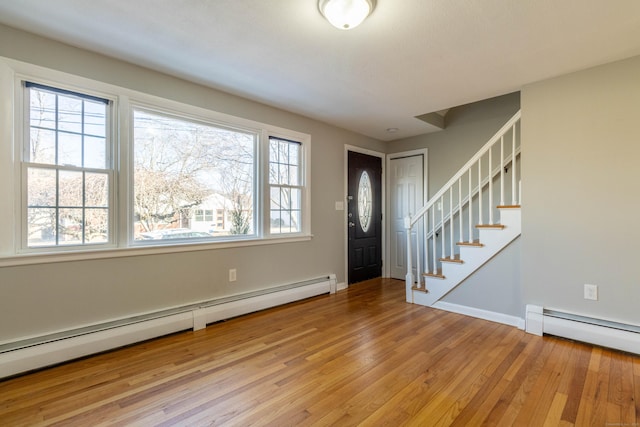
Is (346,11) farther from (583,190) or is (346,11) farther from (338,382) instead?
(583,190)

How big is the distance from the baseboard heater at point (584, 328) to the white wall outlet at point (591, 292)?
179 millimetres

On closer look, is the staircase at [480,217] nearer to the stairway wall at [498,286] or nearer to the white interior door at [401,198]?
the stairway wall at [498,286]

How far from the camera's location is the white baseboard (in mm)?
2955

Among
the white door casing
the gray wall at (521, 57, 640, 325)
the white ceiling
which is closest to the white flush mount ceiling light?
the white ceiling

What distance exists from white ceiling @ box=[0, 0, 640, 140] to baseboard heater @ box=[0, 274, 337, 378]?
2195 mm

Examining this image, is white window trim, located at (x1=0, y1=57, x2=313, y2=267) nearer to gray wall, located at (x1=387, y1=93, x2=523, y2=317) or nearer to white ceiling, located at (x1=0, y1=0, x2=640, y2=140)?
white ceiling, located at (x1=0, y1=0, x2=640, y2=140)

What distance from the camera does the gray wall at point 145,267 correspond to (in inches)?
83.4

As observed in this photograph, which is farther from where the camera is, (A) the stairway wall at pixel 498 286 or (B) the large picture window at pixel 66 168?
(A) the stairway wall at pixel 498 286

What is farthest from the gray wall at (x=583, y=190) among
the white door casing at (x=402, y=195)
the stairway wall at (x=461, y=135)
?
the white door casing at (x=402, y=195)

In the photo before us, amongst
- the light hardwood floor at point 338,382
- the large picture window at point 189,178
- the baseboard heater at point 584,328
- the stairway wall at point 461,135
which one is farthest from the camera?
the stairway wall at point 461,135

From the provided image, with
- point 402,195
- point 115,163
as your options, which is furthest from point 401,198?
point 115,163

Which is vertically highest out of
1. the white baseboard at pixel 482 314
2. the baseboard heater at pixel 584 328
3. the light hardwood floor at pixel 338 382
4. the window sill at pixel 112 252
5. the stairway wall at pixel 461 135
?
the stairway wall at pixel 461 135

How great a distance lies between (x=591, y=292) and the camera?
2.54 meters

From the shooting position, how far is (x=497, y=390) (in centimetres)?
189
